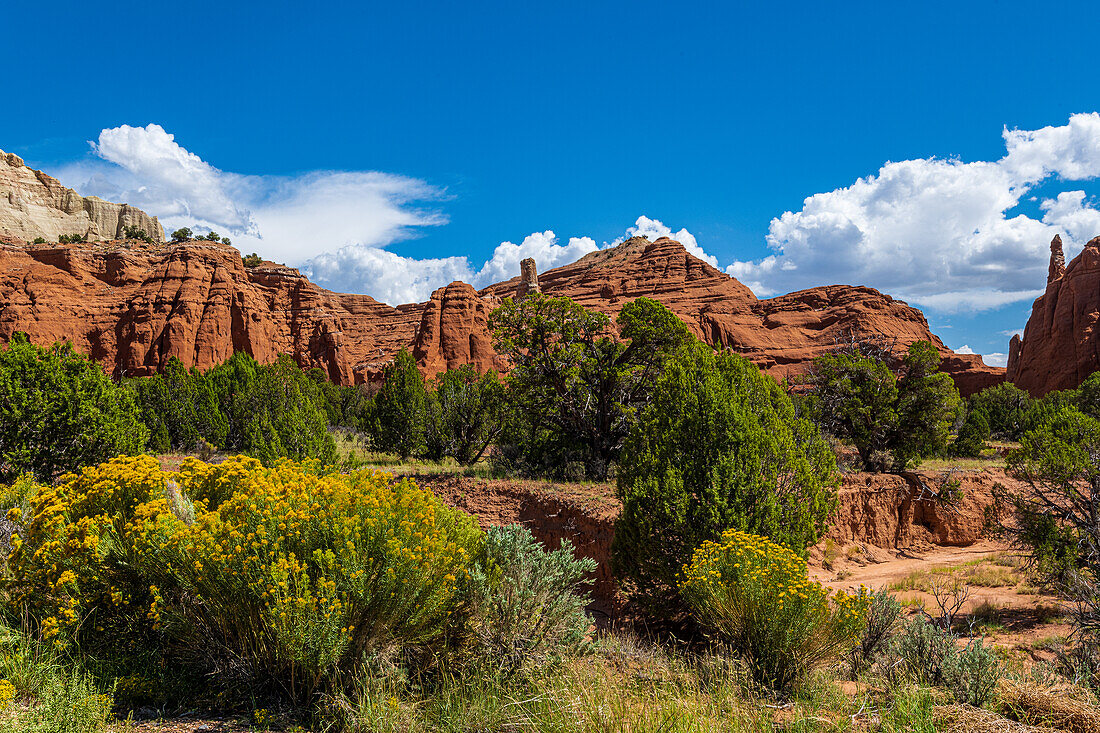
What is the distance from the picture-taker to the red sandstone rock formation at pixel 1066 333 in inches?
2377

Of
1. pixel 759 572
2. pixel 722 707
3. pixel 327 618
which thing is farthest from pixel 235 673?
pixel 759 572

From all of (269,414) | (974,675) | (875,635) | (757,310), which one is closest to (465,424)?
(269,414)

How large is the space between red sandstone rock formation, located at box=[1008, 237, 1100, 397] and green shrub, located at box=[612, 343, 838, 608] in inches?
2649

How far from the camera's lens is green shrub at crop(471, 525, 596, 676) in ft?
17.5

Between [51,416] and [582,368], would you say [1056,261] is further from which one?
[51,416]

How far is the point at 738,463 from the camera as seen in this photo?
8.62 meters

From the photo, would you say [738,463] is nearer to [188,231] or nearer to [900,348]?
[900,348]

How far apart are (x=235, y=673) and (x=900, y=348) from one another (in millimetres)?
86865

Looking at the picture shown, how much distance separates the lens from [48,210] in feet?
318

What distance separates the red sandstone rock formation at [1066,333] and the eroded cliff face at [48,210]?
13664cm

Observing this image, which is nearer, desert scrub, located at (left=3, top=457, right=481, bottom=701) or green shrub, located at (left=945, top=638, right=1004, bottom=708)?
desert scrub, located at (left=3, top=457, right=481, bottom=701)

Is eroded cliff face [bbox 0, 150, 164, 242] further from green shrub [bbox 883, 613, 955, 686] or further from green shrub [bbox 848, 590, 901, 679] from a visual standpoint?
green shrub [bbox 883, 613, 955, 686]

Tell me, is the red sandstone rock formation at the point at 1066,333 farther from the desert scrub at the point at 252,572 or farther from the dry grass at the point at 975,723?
the desert scrub at the point at 252,572

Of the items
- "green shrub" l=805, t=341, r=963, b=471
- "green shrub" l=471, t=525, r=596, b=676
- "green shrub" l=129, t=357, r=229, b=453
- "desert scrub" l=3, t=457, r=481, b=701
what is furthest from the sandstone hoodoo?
"desert scrub" l=3, t=457, r=481, b=701
